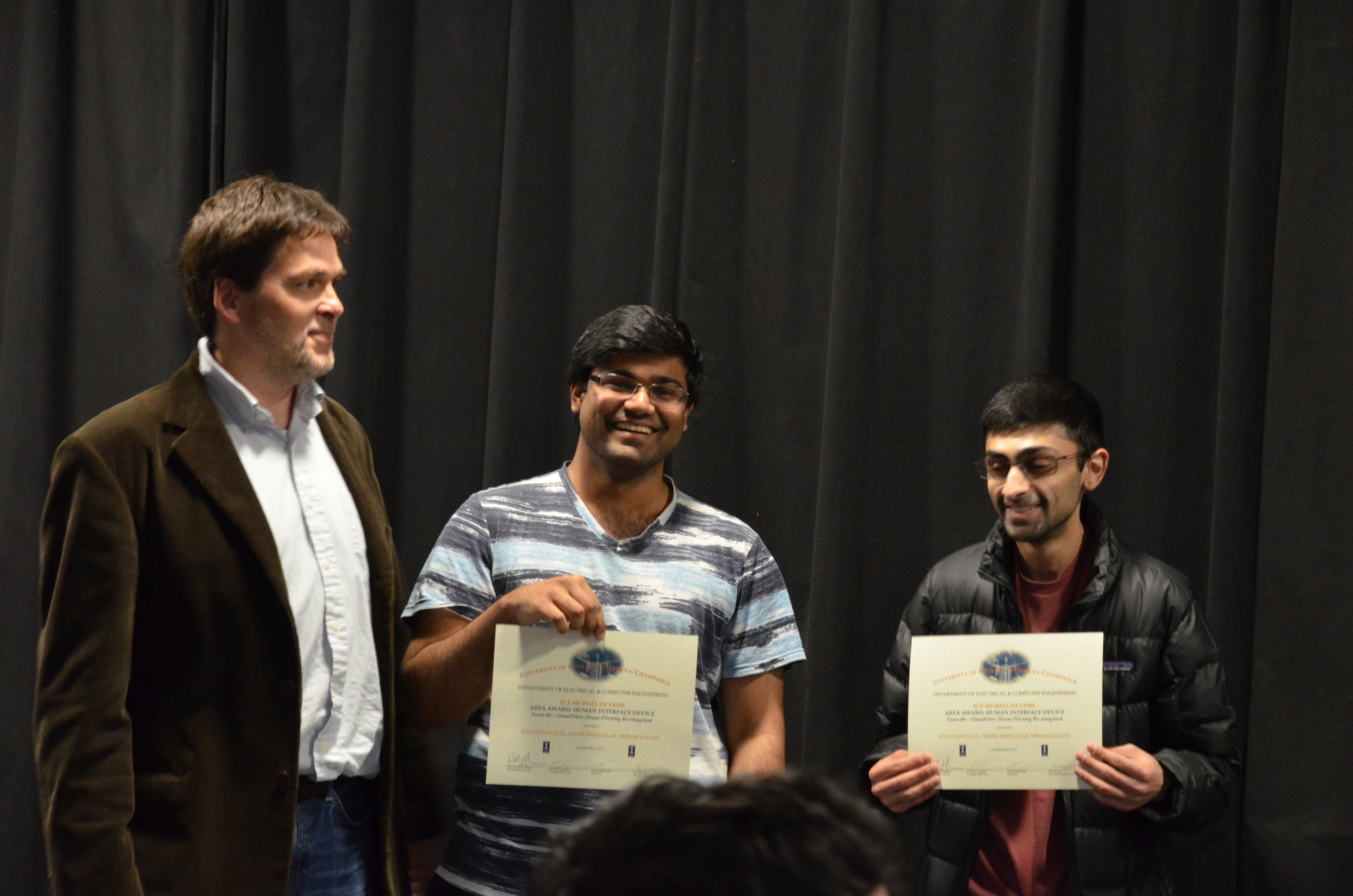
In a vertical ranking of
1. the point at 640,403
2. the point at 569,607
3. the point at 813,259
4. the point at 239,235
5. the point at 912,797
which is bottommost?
the point at 912,797

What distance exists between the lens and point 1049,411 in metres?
2.22

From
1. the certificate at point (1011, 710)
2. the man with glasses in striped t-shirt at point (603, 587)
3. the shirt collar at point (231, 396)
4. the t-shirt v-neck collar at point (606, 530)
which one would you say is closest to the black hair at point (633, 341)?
the man with glasses in striped t-shirt at point (603, 587)

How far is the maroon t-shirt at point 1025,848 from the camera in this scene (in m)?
2.09

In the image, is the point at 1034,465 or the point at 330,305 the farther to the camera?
the point at 1034,465

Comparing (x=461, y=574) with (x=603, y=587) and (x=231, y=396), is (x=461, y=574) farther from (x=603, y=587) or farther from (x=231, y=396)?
(x=231, y=396)

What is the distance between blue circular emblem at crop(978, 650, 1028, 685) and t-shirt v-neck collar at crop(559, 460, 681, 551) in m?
0.63

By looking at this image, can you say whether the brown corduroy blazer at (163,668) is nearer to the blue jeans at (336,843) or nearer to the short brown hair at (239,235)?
the blue jeans at (336,843)

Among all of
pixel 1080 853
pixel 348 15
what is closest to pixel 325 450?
pixel 1080 853

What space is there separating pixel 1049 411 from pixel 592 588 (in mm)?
952

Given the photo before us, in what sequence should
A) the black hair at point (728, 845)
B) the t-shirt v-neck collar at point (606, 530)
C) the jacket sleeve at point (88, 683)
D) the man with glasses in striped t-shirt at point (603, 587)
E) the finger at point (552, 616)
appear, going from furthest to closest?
the t-shirt v-neck collar at point (606, 530) → the man with glasses in striped t-shirt at point (603, 587) → the finger at point (552, 616) → the jacket sleeve at point (88, 683) → the black hair at point (728, 845)

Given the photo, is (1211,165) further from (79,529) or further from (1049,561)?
(79,529)

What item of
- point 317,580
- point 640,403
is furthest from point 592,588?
point 317,580

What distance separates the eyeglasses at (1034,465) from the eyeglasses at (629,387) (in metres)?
0.65

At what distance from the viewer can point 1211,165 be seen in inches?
111
